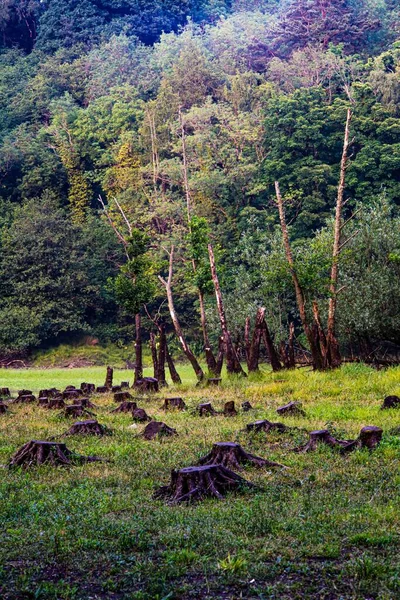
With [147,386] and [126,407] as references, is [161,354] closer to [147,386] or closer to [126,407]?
[147,386]

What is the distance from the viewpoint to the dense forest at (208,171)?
4250 centimetres

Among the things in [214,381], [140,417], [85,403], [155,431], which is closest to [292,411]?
[140,417]

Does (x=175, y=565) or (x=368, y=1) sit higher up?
(x=368, y=1)

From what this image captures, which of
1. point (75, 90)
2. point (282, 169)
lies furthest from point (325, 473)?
point (75, 90)

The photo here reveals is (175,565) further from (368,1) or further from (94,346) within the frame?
(368,1)

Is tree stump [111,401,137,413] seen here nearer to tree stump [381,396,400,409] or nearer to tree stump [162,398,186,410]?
tree stump [162,398,186,410]

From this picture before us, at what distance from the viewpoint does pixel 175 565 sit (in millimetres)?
5684

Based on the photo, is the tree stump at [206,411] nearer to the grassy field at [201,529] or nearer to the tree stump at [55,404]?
the grassy field at [201,529]

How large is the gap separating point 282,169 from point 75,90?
128ft

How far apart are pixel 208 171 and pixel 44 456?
5031 centimetres

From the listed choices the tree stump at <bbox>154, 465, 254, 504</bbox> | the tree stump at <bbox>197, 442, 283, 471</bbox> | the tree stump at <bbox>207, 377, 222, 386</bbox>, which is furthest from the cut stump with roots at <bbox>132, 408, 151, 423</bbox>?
the tree stump at <bbox>207, 377, 222, 386</bbox>

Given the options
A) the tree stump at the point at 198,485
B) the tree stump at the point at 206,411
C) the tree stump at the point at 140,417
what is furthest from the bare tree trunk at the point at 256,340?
the tree stump at the point at 198,485

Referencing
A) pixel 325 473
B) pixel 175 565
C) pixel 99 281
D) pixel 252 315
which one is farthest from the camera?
pixel 99 281

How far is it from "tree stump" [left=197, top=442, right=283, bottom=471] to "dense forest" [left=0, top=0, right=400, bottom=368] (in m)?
19.4
